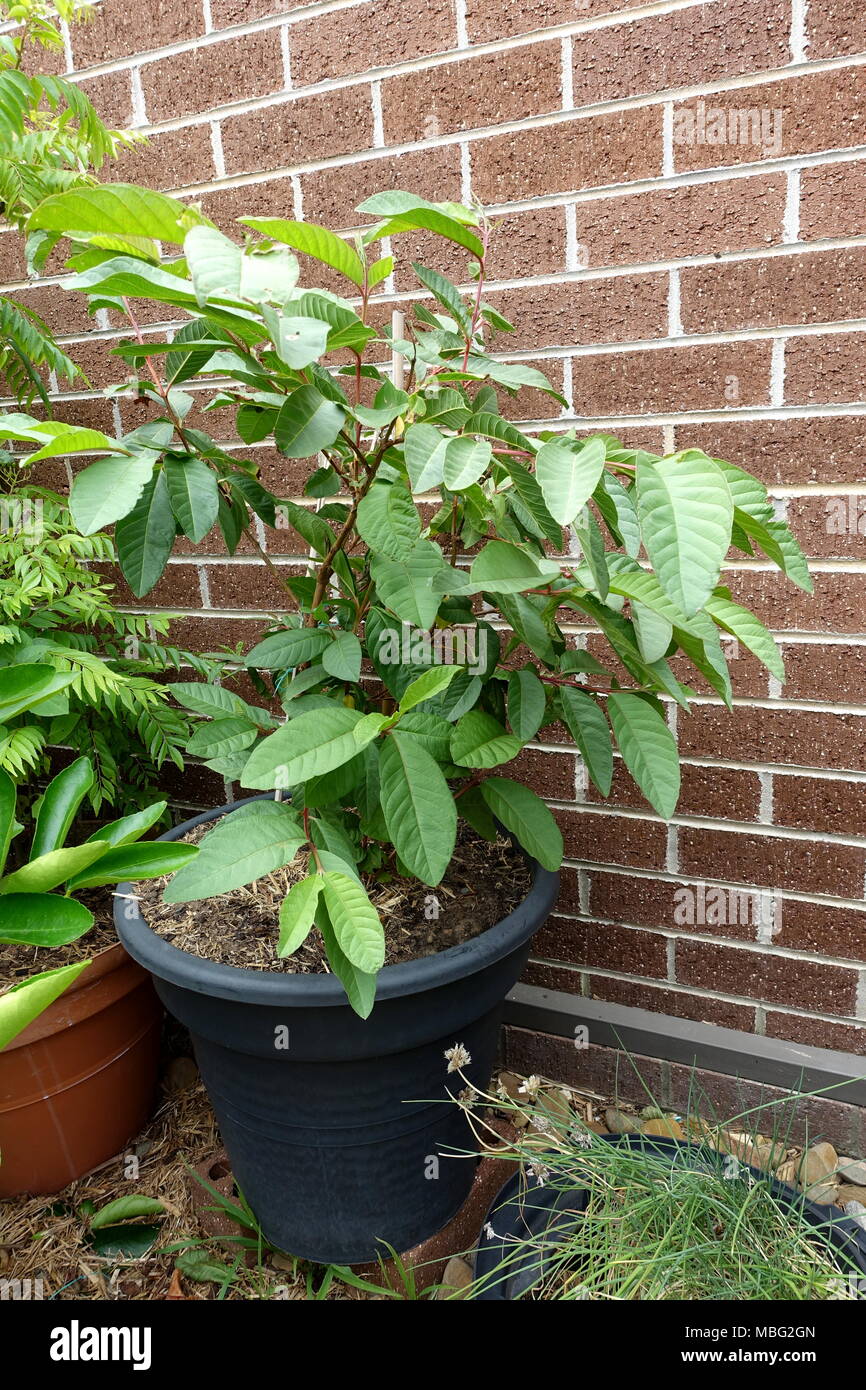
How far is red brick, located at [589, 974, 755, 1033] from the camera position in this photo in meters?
1.74

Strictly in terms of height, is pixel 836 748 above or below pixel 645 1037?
above

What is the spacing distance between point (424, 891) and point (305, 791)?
1.46 ft

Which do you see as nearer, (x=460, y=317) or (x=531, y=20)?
(x=460, y=317)

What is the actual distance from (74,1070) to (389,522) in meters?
1.28

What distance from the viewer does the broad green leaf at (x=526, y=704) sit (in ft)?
3.80

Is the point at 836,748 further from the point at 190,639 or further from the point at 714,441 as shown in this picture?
the point at 190,639

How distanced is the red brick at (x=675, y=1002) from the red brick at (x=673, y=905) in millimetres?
141

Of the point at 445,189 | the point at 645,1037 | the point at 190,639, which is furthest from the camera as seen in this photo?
the point at 190,639

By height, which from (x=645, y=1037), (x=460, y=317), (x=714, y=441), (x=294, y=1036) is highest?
(x=460, y=317)

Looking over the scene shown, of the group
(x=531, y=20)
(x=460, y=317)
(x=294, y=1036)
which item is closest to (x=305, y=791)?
(x=294, y=1036)

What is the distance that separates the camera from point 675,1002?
179cm

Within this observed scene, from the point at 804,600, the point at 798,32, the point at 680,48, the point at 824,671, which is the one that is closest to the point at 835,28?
the point at 798,32

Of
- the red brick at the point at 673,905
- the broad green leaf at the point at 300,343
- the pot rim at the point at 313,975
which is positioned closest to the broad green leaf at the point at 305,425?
the broad green leaf at the point at 300,343
